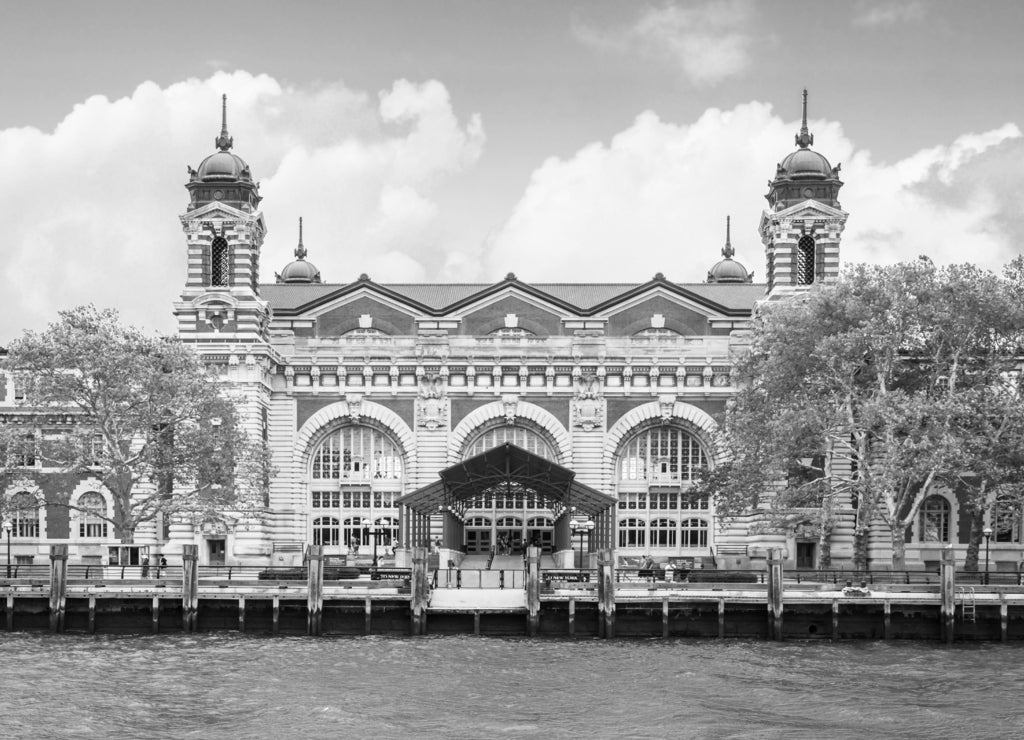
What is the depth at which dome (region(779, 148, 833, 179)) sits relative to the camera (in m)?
100

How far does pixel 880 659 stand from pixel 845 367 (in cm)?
2337

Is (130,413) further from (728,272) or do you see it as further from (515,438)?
(728,272)

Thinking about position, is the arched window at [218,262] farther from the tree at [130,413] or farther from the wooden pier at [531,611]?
the wooden pier at [531,611]

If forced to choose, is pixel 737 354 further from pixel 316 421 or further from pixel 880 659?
pixel 880 659

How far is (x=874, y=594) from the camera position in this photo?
66.6 m

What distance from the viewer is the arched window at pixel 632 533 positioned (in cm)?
9825

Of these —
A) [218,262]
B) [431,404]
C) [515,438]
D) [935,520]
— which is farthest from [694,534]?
[218,262]

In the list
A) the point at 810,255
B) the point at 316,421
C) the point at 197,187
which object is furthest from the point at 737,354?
the point at 197,187

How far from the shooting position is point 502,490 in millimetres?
91000

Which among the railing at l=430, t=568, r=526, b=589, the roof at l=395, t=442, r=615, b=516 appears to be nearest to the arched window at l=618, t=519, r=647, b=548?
the roof at l=395, t=442, r=615, b=516

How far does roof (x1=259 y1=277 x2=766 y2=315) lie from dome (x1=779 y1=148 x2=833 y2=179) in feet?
29.6

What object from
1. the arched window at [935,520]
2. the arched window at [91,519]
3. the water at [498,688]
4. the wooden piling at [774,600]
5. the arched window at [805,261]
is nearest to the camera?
the water at [498,688]

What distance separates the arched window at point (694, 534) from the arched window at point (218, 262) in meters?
31.0

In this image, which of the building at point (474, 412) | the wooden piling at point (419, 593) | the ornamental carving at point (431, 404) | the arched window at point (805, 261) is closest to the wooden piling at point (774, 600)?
the wooden piling at point (419, 593)
